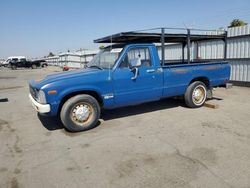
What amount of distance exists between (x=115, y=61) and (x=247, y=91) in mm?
6886

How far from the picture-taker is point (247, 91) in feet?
31.7

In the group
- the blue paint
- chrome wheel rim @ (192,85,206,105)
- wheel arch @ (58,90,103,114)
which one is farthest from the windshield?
chrome wheel rim @ (192,85,206,105)

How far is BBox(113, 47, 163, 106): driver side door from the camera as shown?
560cm

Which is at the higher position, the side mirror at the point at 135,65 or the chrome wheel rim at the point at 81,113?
the side mirror at the point at 135,65

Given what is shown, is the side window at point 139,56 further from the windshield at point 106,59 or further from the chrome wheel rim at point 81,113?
the chrome wheel rim at point 81,113

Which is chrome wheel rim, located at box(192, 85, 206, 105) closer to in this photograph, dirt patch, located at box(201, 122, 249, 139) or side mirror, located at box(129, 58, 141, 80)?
dirt patch, located at box(201, 122, 249, 139)

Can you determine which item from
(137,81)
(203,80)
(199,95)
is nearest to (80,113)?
(137,81)

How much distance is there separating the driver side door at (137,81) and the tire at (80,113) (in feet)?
2.13

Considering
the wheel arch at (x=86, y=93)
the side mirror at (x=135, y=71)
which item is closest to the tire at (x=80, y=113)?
the wheel arch at (x=86, y=93)

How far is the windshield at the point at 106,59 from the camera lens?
226 inches

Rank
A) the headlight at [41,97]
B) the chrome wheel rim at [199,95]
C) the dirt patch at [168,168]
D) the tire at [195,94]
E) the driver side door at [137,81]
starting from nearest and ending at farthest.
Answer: the dirt patch at [168,168]
the headlight at [41,97]
the driver side door at [137,81]
the tire at [195,94]
the chrome wheel rim at [199,95]

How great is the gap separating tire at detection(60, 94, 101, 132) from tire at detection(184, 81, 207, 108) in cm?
299

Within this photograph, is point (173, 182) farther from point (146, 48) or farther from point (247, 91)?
point (247, 91)

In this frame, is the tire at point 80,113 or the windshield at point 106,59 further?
the windshield at point 106,59
